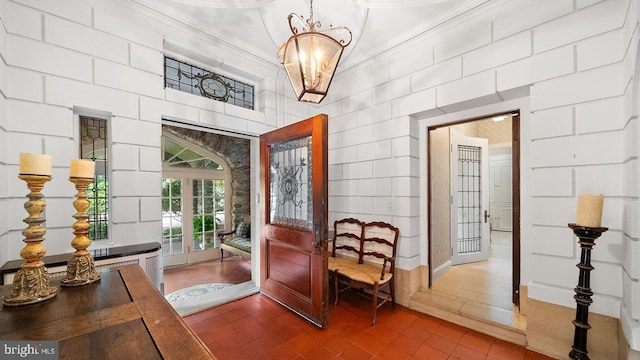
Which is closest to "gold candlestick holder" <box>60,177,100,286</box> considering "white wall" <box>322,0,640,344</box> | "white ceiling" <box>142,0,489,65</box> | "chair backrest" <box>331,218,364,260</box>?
"white ceiling" <box>142,0,489,65</box>

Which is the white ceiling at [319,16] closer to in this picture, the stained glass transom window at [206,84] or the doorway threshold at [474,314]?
the stained glass transom window at [206,84]

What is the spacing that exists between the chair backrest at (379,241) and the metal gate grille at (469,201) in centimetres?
193

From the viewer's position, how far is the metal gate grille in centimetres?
415

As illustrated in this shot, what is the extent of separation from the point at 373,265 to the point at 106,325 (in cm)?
259

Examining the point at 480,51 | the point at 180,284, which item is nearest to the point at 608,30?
the point at 480,51

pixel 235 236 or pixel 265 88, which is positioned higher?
pixel 265 88

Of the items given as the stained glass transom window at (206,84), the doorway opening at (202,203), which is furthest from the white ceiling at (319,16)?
the doorway opening at (202,203)

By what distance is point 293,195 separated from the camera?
281 cm

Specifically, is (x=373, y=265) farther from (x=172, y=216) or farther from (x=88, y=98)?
(x=172, y=216)

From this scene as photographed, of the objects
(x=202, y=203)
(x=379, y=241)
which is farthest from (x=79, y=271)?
(x=202, y=203)

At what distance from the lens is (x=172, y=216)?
4.94 metres

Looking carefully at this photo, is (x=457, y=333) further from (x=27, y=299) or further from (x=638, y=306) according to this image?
(x=27, y=299)

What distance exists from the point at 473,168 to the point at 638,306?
324cm

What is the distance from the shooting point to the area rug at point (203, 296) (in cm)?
267
